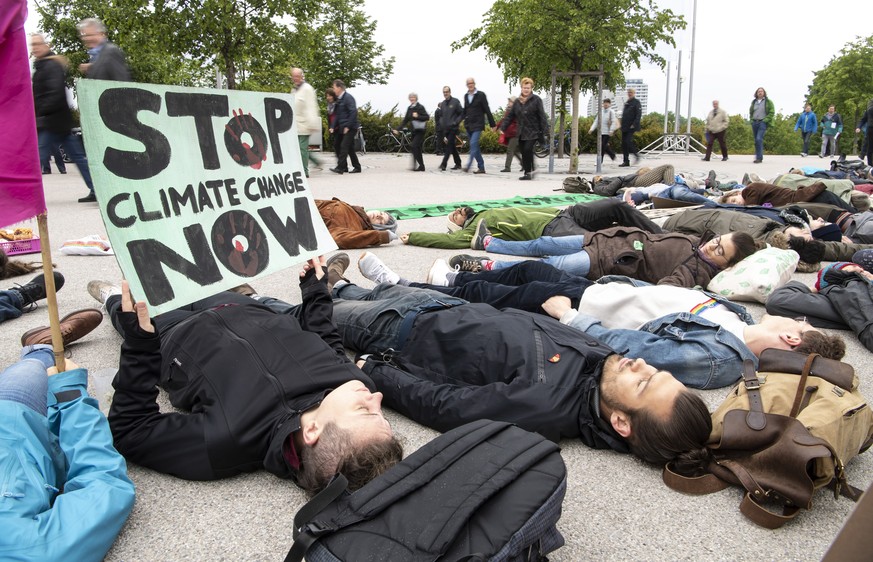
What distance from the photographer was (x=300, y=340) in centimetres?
296

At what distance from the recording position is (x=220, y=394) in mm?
2602

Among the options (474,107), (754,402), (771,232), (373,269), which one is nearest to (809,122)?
(474,107)

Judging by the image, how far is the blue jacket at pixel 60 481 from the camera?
1843 mm

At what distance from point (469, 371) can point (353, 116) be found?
11.5m

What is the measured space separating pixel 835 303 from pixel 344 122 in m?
11.3

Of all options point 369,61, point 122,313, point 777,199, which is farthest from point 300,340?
point 369,61

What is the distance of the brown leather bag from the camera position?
7.37ft

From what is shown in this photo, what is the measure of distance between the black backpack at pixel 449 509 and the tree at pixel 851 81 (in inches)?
1766

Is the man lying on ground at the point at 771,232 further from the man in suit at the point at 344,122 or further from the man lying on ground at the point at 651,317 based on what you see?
the man in suit at the point at 344,122

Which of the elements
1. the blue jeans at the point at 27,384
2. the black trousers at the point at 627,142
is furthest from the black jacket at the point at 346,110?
the blue jeans at the point at 27,384

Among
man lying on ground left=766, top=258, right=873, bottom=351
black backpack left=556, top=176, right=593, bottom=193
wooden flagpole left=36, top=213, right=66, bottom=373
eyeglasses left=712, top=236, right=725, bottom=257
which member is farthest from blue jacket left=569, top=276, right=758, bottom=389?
black backpack left=556, top=176, right=593, bottom=193

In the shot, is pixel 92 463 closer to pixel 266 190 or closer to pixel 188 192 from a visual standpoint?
pixel 188 192

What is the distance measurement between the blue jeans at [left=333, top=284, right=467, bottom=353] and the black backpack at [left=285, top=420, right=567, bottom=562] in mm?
1398

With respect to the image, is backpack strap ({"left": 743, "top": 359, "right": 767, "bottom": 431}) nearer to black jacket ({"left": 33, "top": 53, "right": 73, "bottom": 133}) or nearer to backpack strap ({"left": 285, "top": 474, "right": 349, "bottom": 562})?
backpack strap ({"left": 285, "top": 474, "right": 349, "bottom": 562})
